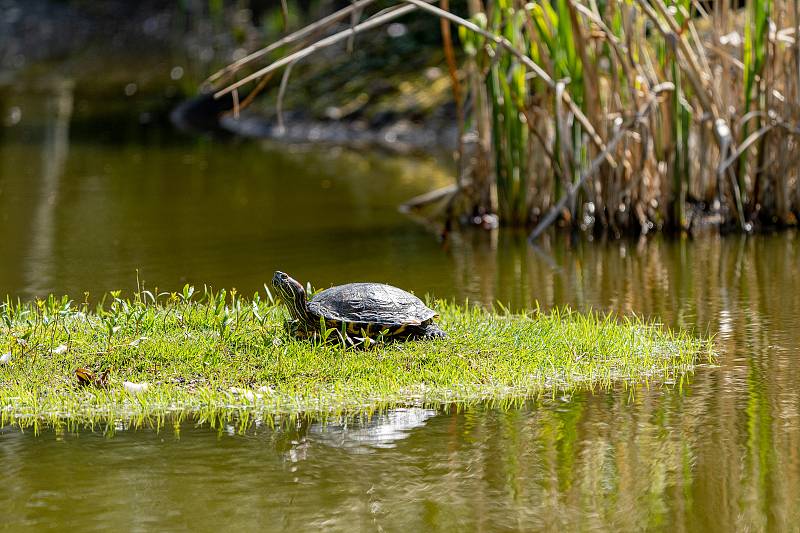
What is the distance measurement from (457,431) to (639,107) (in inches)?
200

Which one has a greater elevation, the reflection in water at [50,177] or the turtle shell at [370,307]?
the reflection in water at [50,177]

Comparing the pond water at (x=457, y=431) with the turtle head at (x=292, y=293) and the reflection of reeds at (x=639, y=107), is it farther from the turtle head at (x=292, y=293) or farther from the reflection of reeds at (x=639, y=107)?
the turtle head at (x=292, y=293)

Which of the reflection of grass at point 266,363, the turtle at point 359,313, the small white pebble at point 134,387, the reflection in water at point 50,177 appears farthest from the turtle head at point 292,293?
the reflection in water at point 50,177

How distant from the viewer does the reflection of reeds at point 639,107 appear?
962 cm

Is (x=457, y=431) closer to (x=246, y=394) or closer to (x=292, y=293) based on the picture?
(x=246, y=394)

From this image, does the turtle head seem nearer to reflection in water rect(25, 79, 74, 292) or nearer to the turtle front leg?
the turtle front leg

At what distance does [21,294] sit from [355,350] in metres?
3.40

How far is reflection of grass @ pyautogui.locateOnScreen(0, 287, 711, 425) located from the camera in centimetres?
561

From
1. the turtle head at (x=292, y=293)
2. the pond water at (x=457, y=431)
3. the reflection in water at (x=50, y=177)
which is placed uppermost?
the reflection in water at (x=50, y=177)

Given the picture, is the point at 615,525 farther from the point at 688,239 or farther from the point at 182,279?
the point at 688,239

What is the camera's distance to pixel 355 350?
618 centimetres

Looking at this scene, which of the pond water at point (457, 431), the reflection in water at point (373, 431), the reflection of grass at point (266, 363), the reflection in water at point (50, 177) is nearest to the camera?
the pond water at point (457, 431)

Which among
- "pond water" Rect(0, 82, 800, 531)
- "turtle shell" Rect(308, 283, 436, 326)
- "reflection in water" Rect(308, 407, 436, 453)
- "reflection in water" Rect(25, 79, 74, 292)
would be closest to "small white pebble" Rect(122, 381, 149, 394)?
"pond water" Rect(0, 82, 800, 531)

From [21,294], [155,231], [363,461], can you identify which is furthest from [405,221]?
[363,461]
